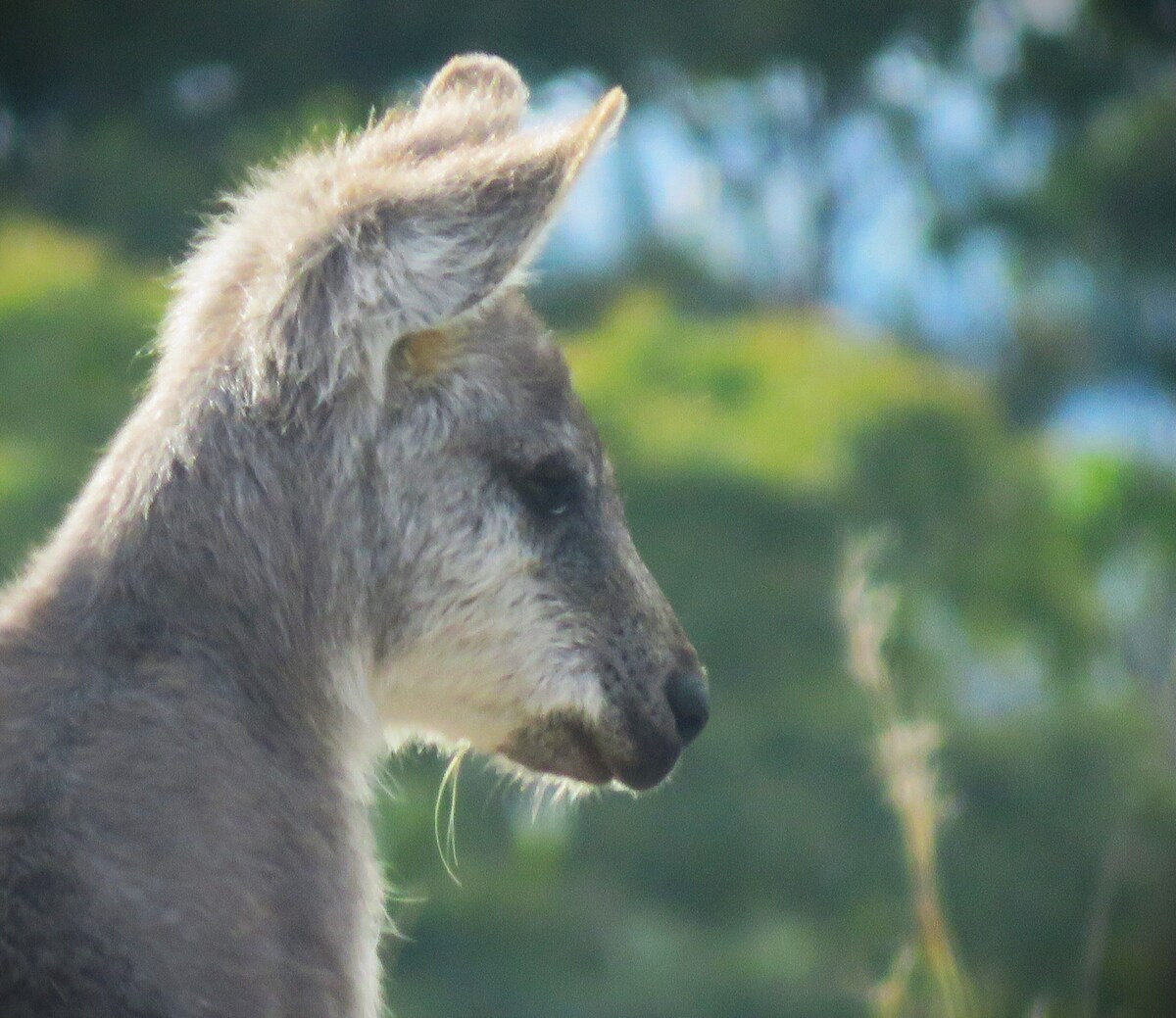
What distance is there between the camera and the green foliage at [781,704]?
10039 mm

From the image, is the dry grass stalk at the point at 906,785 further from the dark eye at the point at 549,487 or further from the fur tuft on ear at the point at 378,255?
the fur tuft on ear at the point at 378,255

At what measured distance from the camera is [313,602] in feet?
8.76

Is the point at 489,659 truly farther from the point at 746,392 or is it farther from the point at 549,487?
the point at 746,392

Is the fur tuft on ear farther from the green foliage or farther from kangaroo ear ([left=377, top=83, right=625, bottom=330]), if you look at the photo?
the green foliage

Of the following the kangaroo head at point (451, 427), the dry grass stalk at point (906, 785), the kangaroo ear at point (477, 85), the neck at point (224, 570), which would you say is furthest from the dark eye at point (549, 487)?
the kangaroo ear at point (477, 85)

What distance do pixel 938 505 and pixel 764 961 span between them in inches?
162

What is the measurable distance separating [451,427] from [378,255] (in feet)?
1.09

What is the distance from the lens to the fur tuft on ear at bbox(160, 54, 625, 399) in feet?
8.60

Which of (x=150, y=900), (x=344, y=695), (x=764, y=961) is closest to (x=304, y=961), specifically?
(x=150, y=900)

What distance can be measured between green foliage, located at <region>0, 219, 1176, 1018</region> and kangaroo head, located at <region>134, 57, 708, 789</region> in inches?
250

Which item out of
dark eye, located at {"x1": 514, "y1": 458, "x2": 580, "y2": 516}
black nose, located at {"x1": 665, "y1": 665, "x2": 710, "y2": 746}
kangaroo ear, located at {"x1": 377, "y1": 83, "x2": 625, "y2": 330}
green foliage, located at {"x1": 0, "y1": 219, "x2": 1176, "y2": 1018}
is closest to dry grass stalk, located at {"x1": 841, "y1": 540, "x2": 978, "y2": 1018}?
black nose, located at {"x1": 665, "y1": 665, "x2": 710, "y2": 746}

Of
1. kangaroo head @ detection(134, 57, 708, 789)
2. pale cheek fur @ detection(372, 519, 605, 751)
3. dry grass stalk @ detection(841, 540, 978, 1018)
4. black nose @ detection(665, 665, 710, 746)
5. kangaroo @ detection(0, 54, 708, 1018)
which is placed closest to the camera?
kangaroo @ detection(0, 54, 708, 1018)

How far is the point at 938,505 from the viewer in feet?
41.4

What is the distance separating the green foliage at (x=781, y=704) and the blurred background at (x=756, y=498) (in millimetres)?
29
